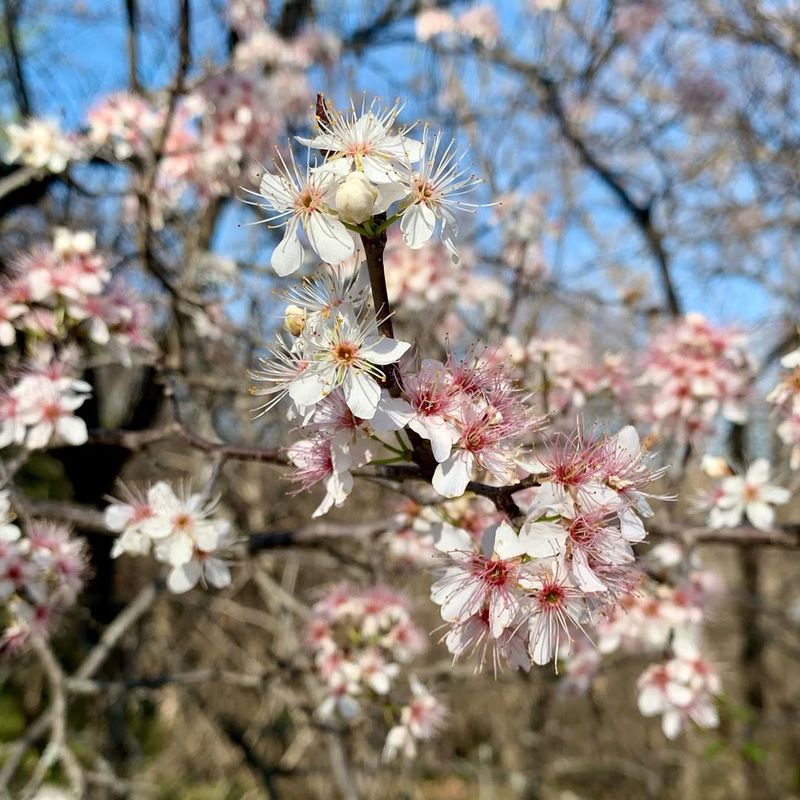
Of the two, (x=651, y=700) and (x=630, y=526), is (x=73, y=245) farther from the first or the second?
(x=651, y=700)

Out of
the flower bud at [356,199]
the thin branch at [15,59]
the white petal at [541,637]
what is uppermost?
the thin branch at [15,59]

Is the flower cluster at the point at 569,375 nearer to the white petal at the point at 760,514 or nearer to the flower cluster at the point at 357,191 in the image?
the white petal at the point at 760,514

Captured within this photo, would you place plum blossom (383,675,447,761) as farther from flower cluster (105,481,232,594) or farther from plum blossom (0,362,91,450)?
plum blossom (0,362,91,450)

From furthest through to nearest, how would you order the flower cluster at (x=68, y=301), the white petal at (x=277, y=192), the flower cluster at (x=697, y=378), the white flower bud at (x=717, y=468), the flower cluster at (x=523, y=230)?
the flower cluster at (x=523, y=230)
the flower cluster at (x=697, y=378)
the white flower bud at (x=717, y=468)
the flower cluster at (x=68, y=301)
the white petal at (x=277, y=192)

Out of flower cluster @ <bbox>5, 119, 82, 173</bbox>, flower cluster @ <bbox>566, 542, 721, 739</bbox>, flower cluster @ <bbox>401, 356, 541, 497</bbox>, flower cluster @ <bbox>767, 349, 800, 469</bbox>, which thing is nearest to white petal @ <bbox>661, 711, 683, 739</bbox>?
flower cluster @ <bbox>566, 542, 721, 739</bbox>

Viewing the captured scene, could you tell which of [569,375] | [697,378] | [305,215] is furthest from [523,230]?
[305,215]

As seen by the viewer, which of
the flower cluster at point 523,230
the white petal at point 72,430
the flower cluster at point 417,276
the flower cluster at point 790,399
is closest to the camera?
the flower cluster at point 790,399

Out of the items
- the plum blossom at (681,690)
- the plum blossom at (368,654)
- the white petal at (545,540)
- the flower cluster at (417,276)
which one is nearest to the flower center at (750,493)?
the plum blossom at (681,690)

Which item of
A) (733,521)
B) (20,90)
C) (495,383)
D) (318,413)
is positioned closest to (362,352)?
(318,413)
